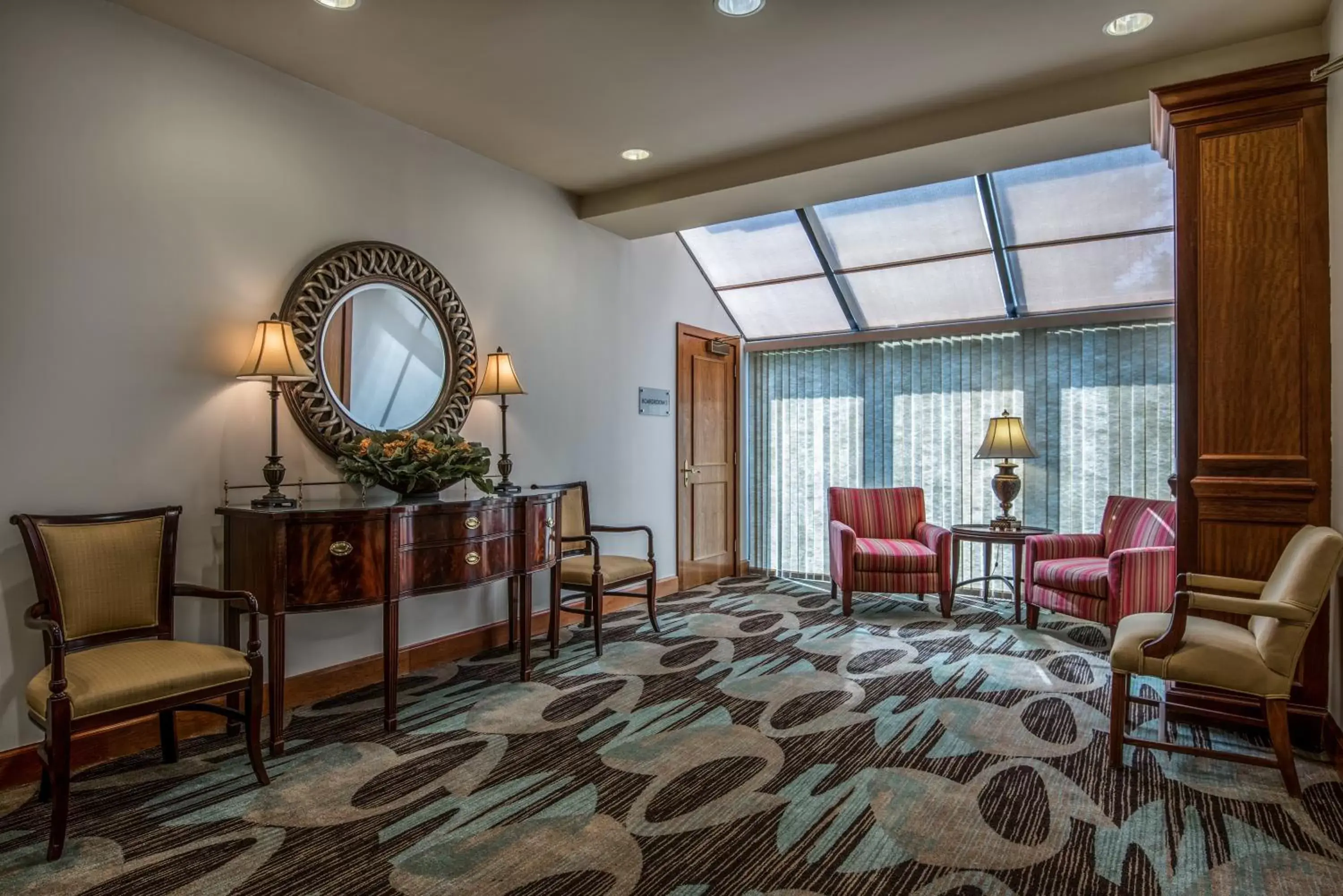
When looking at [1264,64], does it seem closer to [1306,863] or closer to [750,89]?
[750,89]

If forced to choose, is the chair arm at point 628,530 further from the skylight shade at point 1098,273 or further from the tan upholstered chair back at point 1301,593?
the skylight shade at point 1098,273

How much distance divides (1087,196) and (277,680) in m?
5.09

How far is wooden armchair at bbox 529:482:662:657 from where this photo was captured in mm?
4074

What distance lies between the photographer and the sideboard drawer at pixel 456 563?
307 centimetres

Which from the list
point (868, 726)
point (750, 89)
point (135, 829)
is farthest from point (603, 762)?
point (750, 89)

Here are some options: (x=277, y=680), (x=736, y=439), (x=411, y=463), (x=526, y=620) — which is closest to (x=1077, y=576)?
(x=736, y=439)

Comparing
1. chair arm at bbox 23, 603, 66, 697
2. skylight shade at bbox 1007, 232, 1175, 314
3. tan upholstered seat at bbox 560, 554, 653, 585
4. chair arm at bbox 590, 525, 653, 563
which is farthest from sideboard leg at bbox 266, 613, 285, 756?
skylight shade at bbox 1007, 232, 1175, 314

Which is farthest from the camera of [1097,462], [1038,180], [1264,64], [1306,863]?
[1097,462]

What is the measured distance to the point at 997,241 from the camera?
506cm

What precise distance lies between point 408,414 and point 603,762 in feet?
6.68

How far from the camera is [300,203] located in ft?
11.1

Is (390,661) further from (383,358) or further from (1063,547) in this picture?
(1063,547)

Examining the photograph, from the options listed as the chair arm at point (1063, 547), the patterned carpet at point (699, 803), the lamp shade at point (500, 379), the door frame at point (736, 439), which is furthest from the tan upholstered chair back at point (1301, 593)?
the door frame at point (736, 439)

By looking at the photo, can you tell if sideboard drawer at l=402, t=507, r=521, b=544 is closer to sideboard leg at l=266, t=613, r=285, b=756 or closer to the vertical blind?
sideboard leg at l=266, t=613, r=285, b=756
